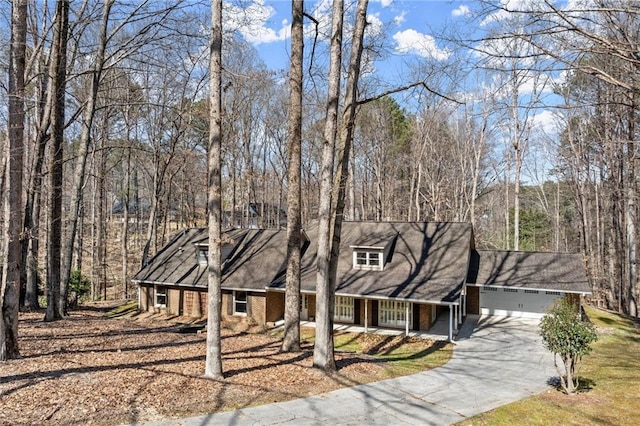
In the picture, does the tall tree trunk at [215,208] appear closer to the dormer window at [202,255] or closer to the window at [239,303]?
the window at [239,303]

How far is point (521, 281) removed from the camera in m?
20.5

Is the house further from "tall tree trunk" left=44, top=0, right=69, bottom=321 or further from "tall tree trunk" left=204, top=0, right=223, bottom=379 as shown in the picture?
"tall tree trunk" left=204, top=0, right=223, bottom=379

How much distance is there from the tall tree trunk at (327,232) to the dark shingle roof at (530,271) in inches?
509

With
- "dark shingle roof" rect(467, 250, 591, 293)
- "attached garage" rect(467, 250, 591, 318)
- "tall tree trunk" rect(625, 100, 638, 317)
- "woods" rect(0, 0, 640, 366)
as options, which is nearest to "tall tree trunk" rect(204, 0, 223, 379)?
"woods" rect(0, 0, 640, 366)

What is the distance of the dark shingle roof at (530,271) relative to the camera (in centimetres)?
1984

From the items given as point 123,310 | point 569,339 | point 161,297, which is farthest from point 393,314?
point 123,310

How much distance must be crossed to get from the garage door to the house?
0.05m

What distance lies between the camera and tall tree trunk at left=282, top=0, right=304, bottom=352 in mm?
11578

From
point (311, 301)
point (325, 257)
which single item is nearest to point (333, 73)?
point (325, 257)

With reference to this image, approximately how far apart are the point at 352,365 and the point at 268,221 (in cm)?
2913

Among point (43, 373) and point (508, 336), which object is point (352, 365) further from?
point (508, 336)

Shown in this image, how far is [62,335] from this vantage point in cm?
1144

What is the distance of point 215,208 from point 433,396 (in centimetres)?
616

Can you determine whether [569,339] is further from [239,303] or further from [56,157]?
[56,157]
